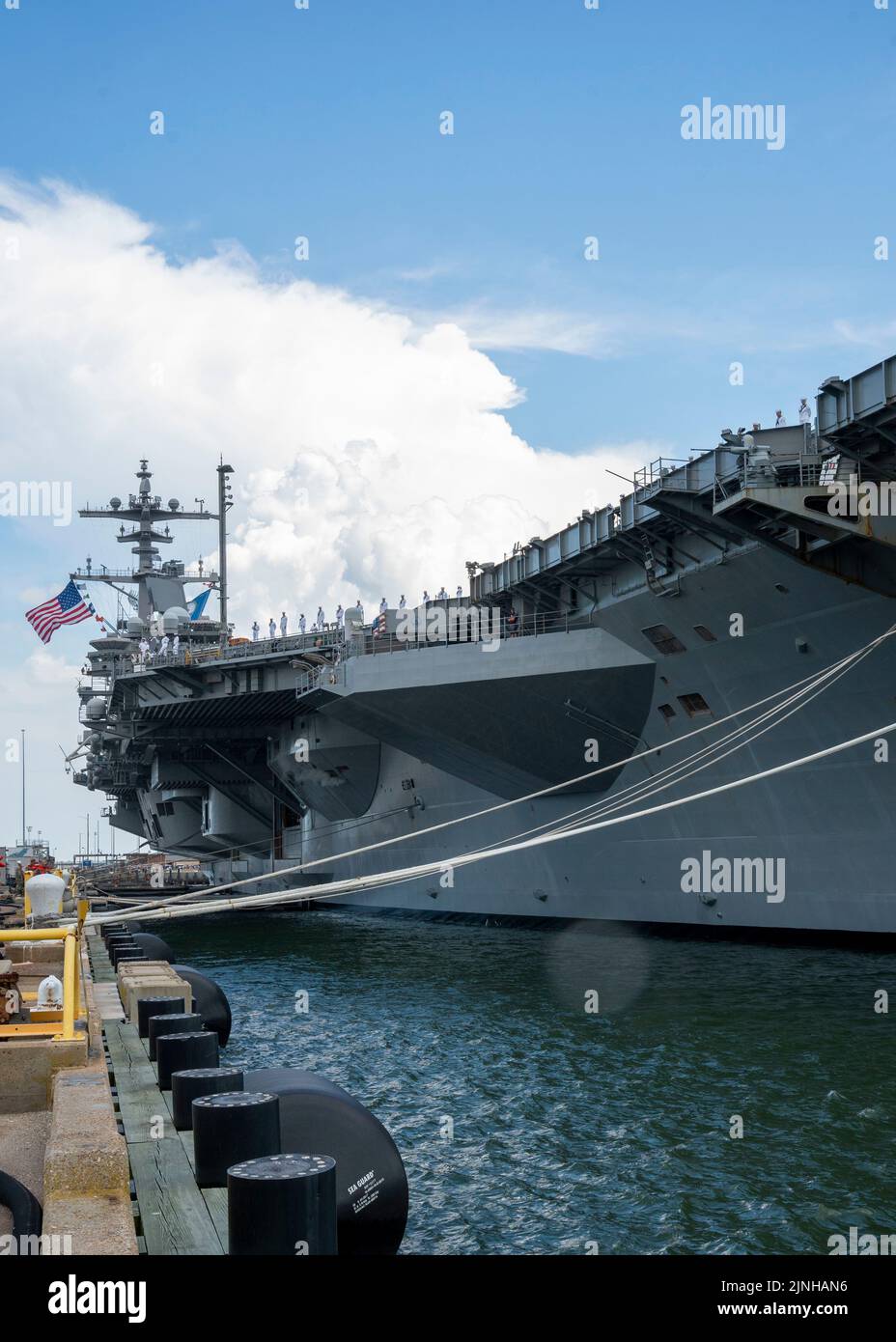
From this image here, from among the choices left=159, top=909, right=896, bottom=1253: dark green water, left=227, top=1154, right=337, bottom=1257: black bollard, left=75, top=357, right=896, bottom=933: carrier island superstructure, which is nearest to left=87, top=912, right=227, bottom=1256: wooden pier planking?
left=227, top=1154, right=337, bottom=1257: black bollard

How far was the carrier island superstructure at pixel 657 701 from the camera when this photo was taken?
57.3ft

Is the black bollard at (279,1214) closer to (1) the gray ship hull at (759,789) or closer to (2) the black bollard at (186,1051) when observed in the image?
(2) the black bollard at (186,1051)

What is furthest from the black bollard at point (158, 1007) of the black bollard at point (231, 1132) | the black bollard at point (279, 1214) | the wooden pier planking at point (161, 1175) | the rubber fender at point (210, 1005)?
the black bollard at point (279, 1214)

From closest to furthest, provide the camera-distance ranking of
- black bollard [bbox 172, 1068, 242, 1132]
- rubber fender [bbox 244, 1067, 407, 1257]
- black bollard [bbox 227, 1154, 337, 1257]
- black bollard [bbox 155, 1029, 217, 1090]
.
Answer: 1. black bollard [bbox 227, 1154, 337, 1257]
2. rubber fender [bbox 244, 1067, 407, 1257]
3. black bollard [bbox 172, 1068, 242, 1132]
4. black bollard [bbox 155, 1029, 217, 1090]

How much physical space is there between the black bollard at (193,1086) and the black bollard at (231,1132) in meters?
0.92

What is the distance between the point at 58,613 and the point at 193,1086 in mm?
32860

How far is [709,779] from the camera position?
2181cm

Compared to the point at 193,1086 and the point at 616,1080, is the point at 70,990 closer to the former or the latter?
the point at 193,1086

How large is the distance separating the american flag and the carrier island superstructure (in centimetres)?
387

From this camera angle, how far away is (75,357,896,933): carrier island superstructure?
17453 millimetres

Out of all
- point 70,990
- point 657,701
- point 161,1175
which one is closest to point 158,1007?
point 70,990

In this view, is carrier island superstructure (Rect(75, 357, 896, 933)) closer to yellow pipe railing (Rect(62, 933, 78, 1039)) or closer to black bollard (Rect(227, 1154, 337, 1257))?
yellow pipe railing (Rect(62, 933, 78, 1039))
